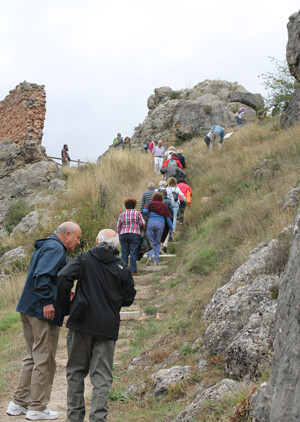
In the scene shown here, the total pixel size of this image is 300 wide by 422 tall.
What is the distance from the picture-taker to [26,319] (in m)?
5.18

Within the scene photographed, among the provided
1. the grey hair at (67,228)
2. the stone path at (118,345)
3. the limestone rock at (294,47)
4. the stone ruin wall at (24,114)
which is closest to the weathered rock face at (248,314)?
the stone path at (118,345)

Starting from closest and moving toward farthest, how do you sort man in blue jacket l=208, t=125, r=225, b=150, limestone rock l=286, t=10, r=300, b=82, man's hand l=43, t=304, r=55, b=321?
man's hand l=43, t=304, r=55, b=321
limestone rock l=286, t=10, r=300, b=82
man in blue jacket l=208, t=125, r=225, b=150

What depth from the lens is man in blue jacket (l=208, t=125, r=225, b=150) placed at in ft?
70.2

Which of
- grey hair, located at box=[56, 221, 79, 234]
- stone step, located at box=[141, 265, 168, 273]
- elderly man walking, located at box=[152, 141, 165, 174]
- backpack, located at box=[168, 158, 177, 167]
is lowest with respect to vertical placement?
stone step, located at box=[141, 265, 168, 273]

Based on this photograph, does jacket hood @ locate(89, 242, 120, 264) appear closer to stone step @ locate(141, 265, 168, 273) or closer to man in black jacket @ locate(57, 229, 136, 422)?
man in black jacket @ locate(57, 229, 136, 422)

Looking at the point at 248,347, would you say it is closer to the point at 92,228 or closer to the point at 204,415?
the point at 204,415

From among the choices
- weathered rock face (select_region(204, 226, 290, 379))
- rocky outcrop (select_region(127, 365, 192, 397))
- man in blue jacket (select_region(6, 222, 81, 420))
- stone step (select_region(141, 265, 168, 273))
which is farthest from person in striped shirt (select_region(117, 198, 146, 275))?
man in blue jacket (select_region(6, 222, 81, 420))

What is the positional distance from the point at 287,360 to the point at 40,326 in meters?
3.09

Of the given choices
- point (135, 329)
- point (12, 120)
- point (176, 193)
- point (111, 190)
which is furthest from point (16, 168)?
point (135, 329)

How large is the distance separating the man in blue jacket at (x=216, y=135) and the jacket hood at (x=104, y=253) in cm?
1720

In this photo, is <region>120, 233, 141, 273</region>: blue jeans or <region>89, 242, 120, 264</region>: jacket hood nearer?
<region>89, 242, 120, 264</region>: jacket hood

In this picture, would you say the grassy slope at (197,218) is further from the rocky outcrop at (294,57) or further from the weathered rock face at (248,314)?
the rocky outcrop at (294,57)

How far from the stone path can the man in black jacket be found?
33.7 inches

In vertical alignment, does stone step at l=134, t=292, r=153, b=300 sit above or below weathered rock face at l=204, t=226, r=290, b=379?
below
